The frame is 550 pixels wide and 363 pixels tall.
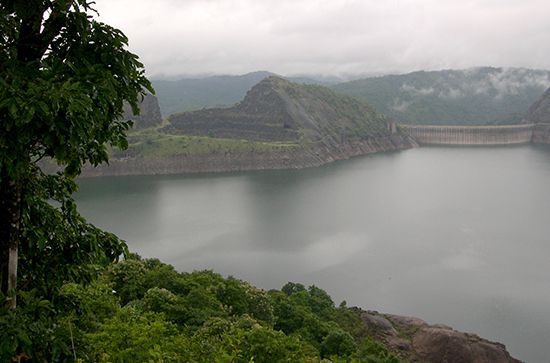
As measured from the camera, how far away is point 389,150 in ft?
602

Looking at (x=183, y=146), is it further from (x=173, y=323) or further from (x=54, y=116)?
(x=54, y=116)

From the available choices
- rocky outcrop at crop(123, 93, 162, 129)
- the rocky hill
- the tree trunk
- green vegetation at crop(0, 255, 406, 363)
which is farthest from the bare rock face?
rocky outcrop at crop(123, 93, 162, 129)

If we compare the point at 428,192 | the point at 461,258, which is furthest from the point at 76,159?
the point at 428,192

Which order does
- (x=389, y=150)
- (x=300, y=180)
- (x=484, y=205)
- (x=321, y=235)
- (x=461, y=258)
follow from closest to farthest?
1. (x=461, y=258)
2. (x=321, y=235)
3. (x=484, y=205)
4. (x=300, y=180)
5. (x=389, y=150)

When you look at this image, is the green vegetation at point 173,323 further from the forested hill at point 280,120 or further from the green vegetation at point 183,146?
the forested hill at point 280,120

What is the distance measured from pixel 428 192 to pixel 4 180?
101 metres

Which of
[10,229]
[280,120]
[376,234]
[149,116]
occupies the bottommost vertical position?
[376,234]

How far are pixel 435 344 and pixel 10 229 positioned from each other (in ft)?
115

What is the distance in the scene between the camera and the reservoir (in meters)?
45.6

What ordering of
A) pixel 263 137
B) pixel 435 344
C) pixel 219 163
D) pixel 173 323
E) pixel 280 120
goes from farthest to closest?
pixel 280 120
pixel 263 137
pixel 219 163
pixel 435 344
pixel 173 323

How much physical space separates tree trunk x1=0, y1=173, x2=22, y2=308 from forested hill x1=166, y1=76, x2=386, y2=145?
14959 centimetres

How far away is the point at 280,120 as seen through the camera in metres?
169

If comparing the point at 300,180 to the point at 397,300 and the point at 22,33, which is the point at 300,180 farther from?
the point at 22,33

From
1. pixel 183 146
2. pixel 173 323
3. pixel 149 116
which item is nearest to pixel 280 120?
pixel 183 146
